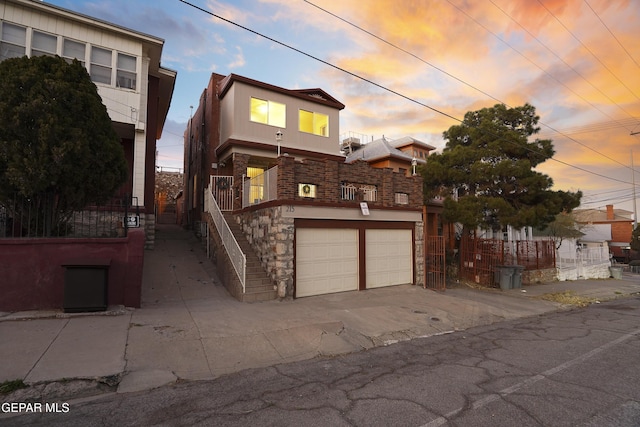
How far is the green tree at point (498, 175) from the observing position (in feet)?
51.8

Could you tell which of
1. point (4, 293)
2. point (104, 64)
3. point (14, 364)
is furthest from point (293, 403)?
point (104, 64)

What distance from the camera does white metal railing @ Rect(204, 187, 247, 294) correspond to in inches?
392

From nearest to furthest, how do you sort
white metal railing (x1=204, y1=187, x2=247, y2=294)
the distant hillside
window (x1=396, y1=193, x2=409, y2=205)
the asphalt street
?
the asphalt street
white metal railing (x1=204, y1=187, x2=247, y2=294)
window (x1=396, y1=193, x2=409, y2=205)
the distant hillside

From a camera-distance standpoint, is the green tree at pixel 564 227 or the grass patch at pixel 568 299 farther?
the green tree at pixel 564 227

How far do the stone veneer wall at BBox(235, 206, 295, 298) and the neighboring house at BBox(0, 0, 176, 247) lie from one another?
18.0 feet

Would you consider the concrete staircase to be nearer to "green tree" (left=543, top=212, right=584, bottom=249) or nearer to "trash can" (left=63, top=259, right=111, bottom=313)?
"trash can" (left=63, top=259, right=111, bottom=313)

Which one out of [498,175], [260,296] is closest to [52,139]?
[260,296]

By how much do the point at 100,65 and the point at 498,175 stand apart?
18.3m

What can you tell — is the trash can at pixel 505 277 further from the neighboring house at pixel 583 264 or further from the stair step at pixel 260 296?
the stair step at pixel 260 296

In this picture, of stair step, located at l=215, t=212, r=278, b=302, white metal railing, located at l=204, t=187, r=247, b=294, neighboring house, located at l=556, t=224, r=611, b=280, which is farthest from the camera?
neighboring house, located at l=556, t=224, r=611, b=280

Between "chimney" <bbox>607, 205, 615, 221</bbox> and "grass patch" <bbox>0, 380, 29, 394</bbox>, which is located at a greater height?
"chimney" <bbox>607, 205, 615, 221</bbox>

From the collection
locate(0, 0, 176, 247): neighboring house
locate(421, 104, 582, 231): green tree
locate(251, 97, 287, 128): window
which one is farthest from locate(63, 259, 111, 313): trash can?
locate(421, 104, 582, 231): green tree

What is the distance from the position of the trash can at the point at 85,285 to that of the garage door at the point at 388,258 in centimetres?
818

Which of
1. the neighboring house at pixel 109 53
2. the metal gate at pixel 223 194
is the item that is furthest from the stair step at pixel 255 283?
the neighboring house at pixel 109 53
